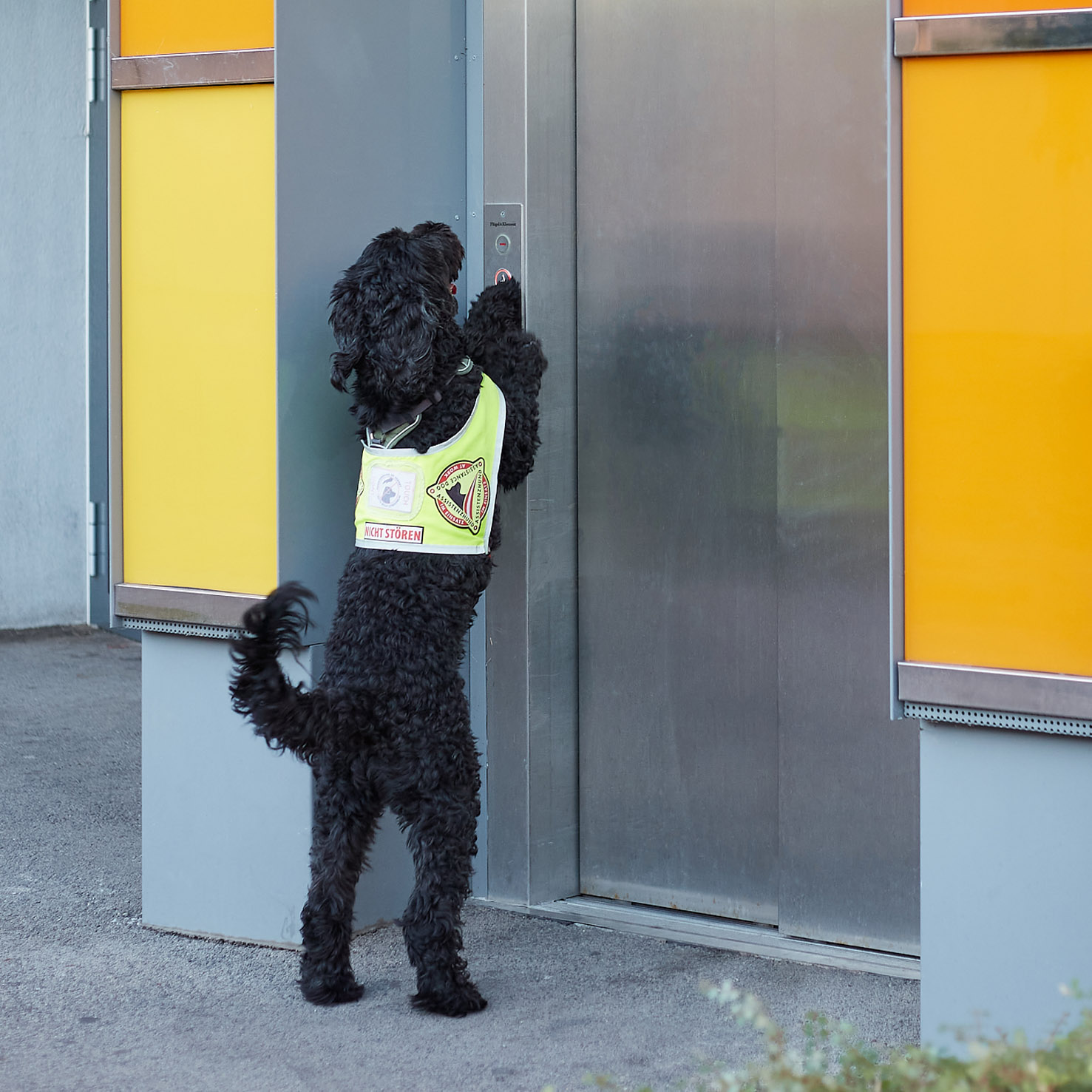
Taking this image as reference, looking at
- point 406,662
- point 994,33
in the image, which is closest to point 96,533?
point 406,662

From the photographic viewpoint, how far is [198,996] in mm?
3871

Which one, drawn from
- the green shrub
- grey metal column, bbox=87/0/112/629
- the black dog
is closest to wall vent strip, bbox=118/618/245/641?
the black dog

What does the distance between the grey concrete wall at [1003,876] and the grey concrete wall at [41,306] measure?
23.0ft

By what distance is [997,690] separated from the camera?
307 centimetres

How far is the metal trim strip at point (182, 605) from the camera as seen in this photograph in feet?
13.5

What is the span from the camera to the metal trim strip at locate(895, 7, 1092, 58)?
2910 mm

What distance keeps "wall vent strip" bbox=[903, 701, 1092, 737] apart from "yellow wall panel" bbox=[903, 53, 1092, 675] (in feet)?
0.35

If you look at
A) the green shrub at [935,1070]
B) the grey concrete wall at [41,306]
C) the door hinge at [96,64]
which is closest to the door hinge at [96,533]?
the grey concrete wall at [41,306]

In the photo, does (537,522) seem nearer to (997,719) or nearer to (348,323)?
(348,323)

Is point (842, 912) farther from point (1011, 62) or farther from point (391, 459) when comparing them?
point (1011, 62)

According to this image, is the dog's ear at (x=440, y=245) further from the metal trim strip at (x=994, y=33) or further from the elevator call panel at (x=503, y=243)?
the metal trim strip at (x=994, y=33)

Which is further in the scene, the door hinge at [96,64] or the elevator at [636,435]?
the door hinge at [96,64]

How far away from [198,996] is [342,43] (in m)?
2.61

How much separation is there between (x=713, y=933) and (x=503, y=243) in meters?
2.12
